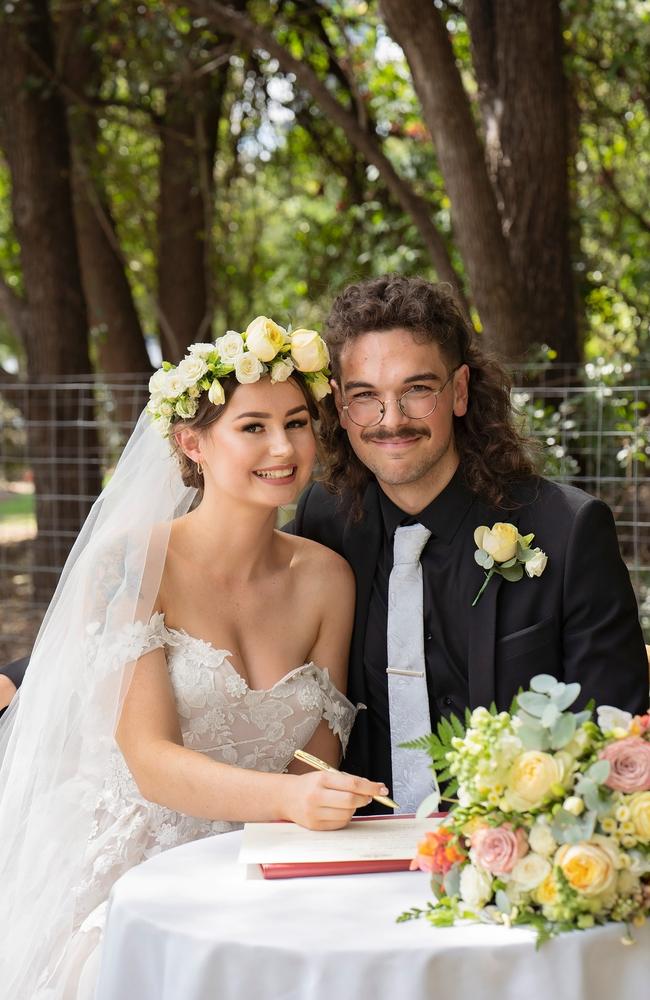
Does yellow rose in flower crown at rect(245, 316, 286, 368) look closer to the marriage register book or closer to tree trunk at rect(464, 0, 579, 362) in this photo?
the marriage register book

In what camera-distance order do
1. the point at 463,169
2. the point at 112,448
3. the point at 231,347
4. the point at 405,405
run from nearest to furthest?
1. the point at 231,347
2. the point at 405,405
3. the point at 463,169
4. the point at 112,448

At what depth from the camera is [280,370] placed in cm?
283

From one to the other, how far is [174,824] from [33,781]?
35 centimetres

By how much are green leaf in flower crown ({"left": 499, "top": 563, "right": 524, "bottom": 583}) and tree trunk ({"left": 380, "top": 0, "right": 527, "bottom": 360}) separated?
2369 mm

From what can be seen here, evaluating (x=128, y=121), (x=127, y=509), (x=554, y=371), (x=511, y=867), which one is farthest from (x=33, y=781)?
(x=128, y=121)

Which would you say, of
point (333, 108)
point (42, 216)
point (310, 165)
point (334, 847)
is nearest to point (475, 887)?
point (334, 847)

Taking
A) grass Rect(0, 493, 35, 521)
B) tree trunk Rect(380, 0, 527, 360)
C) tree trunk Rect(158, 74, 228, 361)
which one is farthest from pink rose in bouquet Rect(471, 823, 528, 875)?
grass Rect(0, 493, 35, 521)

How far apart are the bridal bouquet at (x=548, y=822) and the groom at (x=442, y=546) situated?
0.99 m

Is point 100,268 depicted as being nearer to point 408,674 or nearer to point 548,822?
point 408,674

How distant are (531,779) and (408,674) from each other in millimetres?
1259

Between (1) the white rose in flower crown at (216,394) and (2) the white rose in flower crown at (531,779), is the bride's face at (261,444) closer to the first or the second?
(1) the white rose in flower crown at (216,394)

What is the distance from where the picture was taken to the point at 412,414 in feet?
9.91

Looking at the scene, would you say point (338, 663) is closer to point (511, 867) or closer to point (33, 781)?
point (33, 781)

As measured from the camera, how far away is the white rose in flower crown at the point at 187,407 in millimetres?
2867
